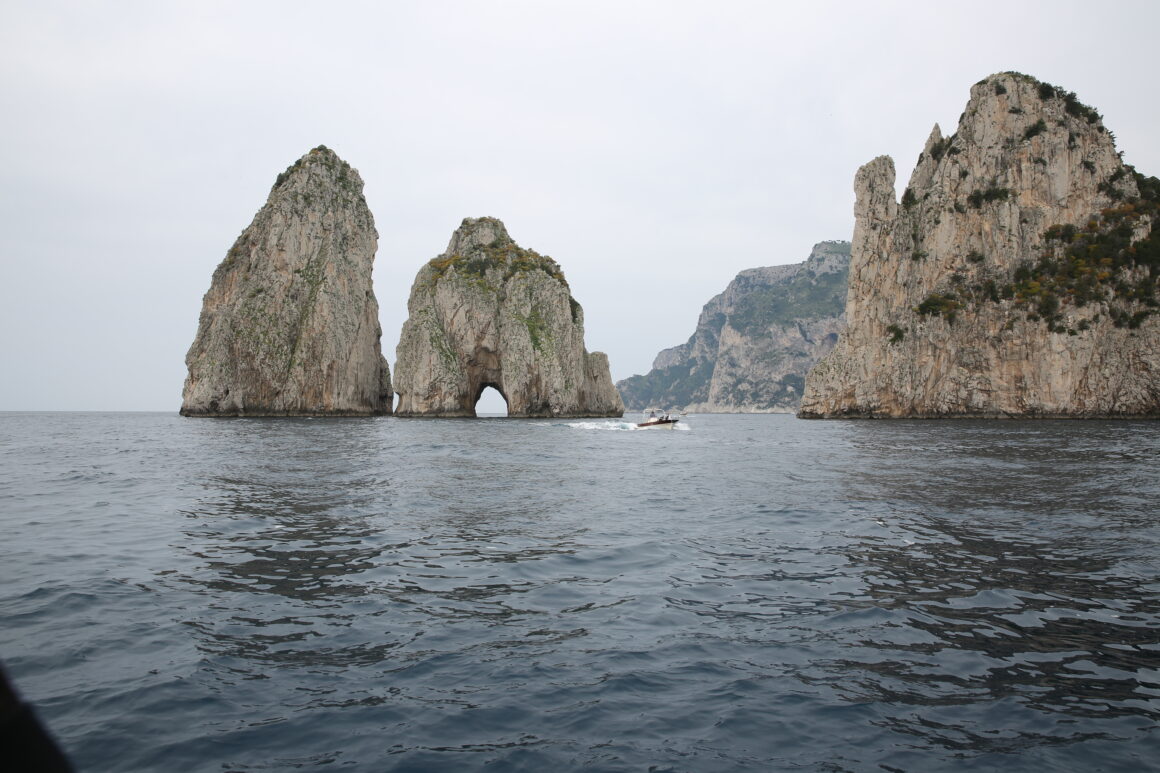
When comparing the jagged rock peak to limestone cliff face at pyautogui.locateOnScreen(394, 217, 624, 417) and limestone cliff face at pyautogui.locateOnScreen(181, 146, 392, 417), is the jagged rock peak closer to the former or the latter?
limestone cliff face at pyautogui.locateOnScreen(394, 217, 624, 417)

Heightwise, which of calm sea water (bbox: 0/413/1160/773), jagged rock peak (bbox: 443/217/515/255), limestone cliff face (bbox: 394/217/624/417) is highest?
jagged rock peak (bbox: 443/217/515/255)

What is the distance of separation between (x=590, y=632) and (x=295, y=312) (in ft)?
355

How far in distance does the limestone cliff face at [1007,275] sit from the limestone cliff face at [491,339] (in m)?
45.6

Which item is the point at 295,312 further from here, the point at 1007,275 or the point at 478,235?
the point at 1007,275

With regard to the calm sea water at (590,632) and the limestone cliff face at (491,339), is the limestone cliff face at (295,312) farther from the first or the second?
the calm sea water at (590,632)

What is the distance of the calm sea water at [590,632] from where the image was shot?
6562 millimetres

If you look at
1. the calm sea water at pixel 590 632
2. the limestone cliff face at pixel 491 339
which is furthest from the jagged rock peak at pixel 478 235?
the calm sea water at pixel 590 632

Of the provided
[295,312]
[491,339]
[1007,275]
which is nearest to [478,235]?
[491,339]

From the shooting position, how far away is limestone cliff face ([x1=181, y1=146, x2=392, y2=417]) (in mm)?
103125

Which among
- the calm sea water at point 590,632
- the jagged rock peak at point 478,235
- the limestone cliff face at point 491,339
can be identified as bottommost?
the calm sea water at point 590,632

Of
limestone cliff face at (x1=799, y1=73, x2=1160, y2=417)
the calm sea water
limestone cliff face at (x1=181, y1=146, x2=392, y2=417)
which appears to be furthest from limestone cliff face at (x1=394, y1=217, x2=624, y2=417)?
the calm sea water

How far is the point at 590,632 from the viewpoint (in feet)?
31.2

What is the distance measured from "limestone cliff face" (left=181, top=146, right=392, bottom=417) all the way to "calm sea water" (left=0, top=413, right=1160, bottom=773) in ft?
288

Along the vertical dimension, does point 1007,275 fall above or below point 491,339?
above
